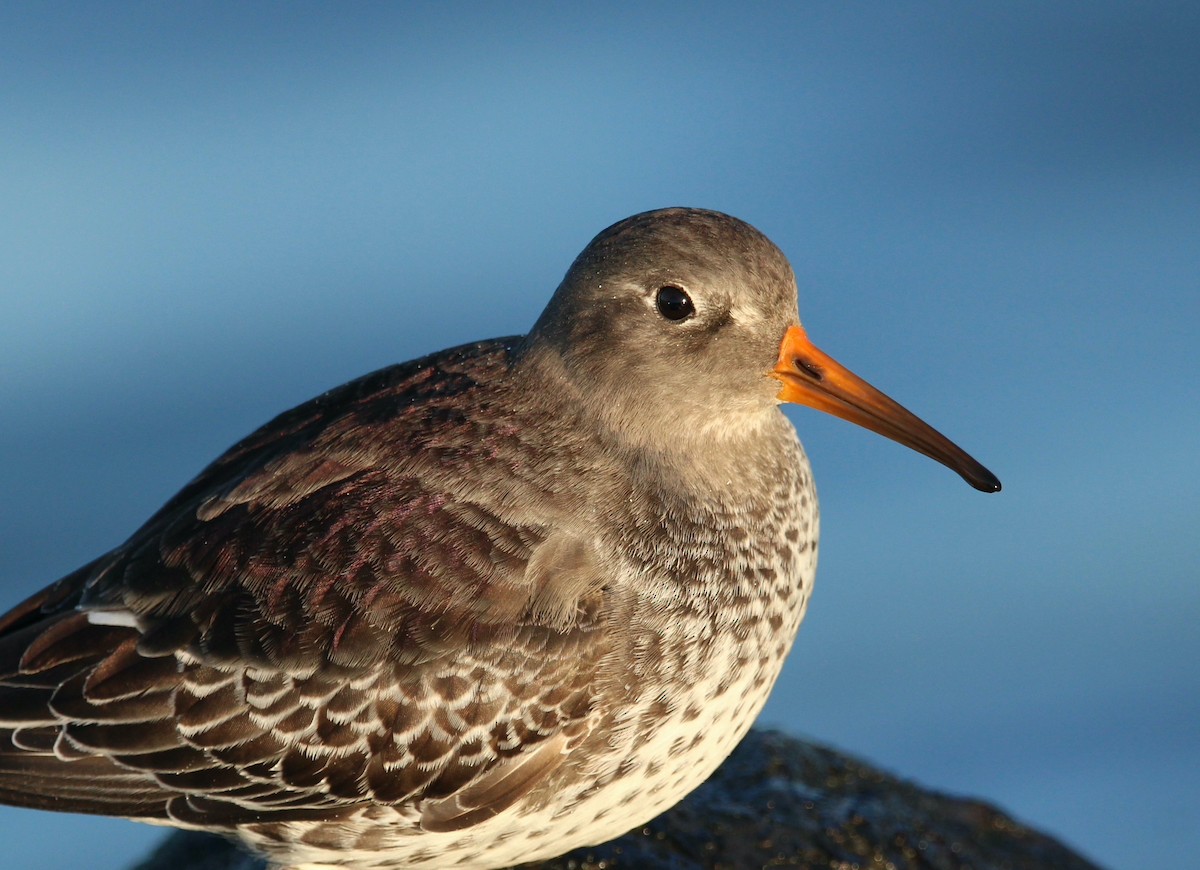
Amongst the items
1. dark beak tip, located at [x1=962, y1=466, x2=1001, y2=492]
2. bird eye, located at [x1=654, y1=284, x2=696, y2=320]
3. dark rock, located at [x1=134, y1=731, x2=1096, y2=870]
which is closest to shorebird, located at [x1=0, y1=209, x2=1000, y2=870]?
bird eye, located at [x1=654, y1=284, x2=696, y2=320]

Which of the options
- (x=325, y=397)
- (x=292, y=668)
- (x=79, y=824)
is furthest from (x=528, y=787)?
(x=79, y=824)

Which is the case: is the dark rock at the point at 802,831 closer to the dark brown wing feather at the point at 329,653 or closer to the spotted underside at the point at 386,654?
the spotted underside at the point at 386,654

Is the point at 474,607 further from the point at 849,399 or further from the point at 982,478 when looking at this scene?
the point at 982,478

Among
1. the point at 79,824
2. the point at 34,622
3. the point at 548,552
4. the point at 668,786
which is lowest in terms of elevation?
the point at 79,824

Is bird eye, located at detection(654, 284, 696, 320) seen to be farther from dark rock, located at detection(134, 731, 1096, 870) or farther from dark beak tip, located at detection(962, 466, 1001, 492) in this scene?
dark rock, located at detection(134, 731, 1096, 870)

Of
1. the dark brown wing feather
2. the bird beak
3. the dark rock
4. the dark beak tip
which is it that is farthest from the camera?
the dark rock

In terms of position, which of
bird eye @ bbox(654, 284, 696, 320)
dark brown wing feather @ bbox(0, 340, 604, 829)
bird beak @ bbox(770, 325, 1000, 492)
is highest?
bird beak @ bbox(770, 325, 1000, 492)

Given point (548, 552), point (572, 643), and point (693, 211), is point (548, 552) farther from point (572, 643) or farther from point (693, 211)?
point (693, 211)
